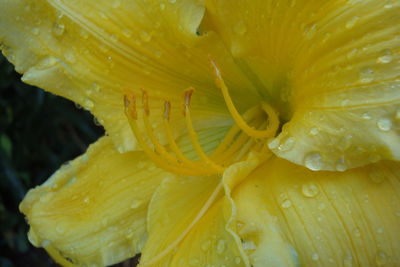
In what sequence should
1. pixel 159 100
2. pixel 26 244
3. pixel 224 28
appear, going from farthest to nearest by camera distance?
pixel 26 244 < pixel 159 100 < pixel 224 28

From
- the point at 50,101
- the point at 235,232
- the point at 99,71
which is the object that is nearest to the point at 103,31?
the point at 99,71

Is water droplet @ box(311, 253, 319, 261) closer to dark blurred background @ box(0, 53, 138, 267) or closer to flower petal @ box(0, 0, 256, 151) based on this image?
flower petal @ box(0, 0, 256, 151)

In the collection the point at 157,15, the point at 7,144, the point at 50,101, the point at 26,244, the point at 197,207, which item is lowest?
the point at 26,244

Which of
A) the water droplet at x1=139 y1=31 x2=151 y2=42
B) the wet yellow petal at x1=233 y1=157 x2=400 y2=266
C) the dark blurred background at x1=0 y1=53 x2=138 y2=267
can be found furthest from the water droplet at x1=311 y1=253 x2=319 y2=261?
the dark blurred background at x1=0 y1=53 x2=138 y2=267

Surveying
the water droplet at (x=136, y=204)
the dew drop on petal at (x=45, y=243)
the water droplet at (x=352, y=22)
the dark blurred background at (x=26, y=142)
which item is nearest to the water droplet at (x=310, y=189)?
the water droplet at (x=352, y=22)

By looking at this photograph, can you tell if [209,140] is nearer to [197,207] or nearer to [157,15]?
[197,207]

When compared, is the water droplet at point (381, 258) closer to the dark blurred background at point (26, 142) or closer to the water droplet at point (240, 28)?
the water droplet at point (240, 28)
